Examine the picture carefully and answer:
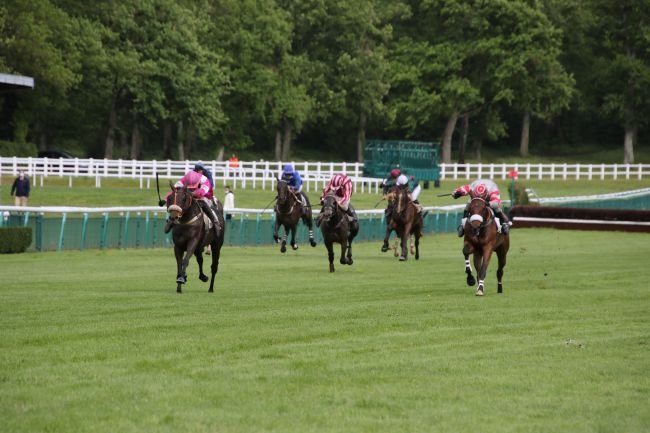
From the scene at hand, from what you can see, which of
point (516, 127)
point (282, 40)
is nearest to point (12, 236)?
point (282, 40)

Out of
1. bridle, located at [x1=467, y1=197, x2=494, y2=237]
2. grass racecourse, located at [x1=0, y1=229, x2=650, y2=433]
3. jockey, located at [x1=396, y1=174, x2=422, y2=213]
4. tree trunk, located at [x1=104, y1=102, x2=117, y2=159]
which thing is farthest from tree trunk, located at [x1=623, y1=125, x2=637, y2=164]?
bridle, located at [x1=467, y1=197, x2=494, y2=237]

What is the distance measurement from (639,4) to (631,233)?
44.9m

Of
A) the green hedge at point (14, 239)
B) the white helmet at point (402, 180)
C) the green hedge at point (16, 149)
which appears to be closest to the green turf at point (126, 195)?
the green hedge at point (16, 149)

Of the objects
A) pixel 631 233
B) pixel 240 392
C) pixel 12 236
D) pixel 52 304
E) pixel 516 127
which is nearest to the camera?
pixel 240 392

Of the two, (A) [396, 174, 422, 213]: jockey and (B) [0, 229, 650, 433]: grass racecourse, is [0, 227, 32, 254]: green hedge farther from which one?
(A) [396, 174, 422, 213]: jockey

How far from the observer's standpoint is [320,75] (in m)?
80.4

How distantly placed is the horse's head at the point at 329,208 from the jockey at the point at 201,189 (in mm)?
5785

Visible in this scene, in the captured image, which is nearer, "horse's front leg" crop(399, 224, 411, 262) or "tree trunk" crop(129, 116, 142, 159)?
"horse's front leg" crop(399, 224, 411, 262)

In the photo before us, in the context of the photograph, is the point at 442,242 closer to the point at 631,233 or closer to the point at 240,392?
the point at 631,233

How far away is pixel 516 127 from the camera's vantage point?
98.6 m

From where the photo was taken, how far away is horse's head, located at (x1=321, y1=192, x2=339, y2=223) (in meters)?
26.4

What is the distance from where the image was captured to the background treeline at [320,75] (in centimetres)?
6844

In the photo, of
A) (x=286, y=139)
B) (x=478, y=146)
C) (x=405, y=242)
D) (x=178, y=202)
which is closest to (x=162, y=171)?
(x=286, y=139)

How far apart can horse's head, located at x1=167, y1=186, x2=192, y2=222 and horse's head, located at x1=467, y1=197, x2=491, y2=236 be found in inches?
153
